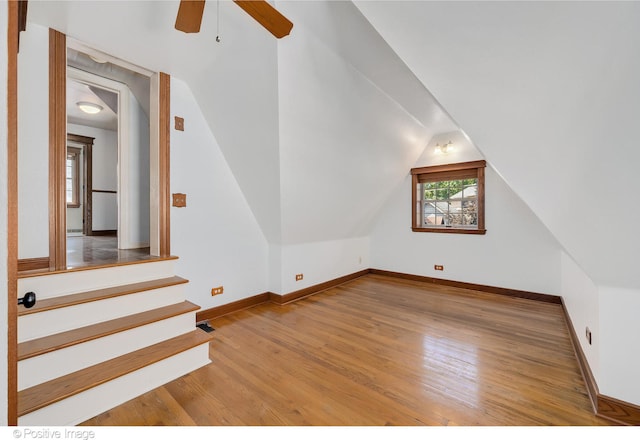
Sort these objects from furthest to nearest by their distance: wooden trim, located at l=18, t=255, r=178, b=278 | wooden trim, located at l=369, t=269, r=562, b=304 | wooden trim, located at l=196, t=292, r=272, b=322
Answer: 1. wooden trim, located at l=369, t=269, r=562, b=304
2. wooden trim, located at l=196, t=292, r=272, b=322
3. wooden trim, located at l=18, t=255, r=178, b=278

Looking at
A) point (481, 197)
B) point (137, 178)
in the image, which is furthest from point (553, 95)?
point (137, 178)

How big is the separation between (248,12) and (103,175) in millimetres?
6059

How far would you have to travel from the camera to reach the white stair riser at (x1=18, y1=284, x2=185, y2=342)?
5.31 feet

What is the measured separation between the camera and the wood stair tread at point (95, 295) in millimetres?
1650

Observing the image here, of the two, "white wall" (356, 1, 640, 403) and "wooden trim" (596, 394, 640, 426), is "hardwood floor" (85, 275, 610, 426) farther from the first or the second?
"white wall" (356, 1, 640, 403)

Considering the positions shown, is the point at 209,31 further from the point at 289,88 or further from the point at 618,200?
the point at 618,200

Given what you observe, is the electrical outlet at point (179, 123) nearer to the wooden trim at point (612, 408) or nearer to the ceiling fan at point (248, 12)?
the ceiling fan at point (248, 12)

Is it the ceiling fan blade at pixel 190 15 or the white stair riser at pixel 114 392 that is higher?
the ceiling fan blade at pixel 190 15

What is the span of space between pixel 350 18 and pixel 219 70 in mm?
1170

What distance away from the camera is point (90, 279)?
1978 mm

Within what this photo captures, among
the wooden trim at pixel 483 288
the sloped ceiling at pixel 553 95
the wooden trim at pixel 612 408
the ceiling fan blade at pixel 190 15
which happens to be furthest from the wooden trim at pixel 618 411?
the ceiling fan blade at pixel 190 15

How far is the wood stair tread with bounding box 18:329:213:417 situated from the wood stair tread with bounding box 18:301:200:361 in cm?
18

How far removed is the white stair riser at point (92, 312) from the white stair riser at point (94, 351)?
0.20 m

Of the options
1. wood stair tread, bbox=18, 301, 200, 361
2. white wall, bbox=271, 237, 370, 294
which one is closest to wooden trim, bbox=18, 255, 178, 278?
wood stair tread, bbox=18, 301, 200, 361
